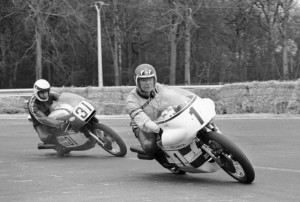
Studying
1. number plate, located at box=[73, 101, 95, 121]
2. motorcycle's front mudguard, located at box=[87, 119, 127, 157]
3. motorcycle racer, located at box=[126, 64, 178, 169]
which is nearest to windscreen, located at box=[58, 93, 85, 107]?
number plate, located at box=[73, 101, 95, 121]

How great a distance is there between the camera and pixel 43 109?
37.4ft

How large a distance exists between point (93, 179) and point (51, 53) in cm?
4307

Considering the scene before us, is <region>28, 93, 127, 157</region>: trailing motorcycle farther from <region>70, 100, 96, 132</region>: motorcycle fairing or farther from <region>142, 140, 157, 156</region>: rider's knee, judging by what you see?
<region>142, 140, 157, 156</region>: rider's knee

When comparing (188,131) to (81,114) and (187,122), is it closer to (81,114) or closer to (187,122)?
(187,122)

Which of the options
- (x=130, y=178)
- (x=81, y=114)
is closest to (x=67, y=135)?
(x=81, y=114)

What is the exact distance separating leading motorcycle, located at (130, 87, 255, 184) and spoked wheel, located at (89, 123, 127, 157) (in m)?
2.61

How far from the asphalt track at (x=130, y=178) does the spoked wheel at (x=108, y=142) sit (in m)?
0.14

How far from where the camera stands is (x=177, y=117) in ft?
24.0

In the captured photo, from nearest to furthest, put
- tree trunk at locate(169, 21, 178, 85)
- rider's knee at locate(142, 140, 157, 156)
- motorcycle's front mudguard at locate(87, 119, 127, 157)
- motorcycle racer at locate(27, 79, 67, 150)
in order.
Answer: rider's knee at locate(142, 140, 157, 156)
motorcycle's front mudguard at locate(87, 119, 127, 157)
motorcycle racer at locate(27, 79, 67, 150)
tree trunk at locate(169, 21, 178, 85)

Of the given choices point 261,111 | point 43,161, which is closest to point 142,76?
point 43,161

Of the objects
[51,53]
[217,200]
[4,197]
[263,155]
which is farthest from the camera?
[51,53]

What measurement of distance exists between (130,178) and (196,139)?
51.0 inches

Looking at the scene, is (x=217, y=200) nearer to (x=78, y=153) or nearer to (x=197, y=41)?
(x=78, y=153)

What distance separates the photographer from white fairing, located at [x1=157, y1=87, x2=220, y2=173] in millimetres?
7195
